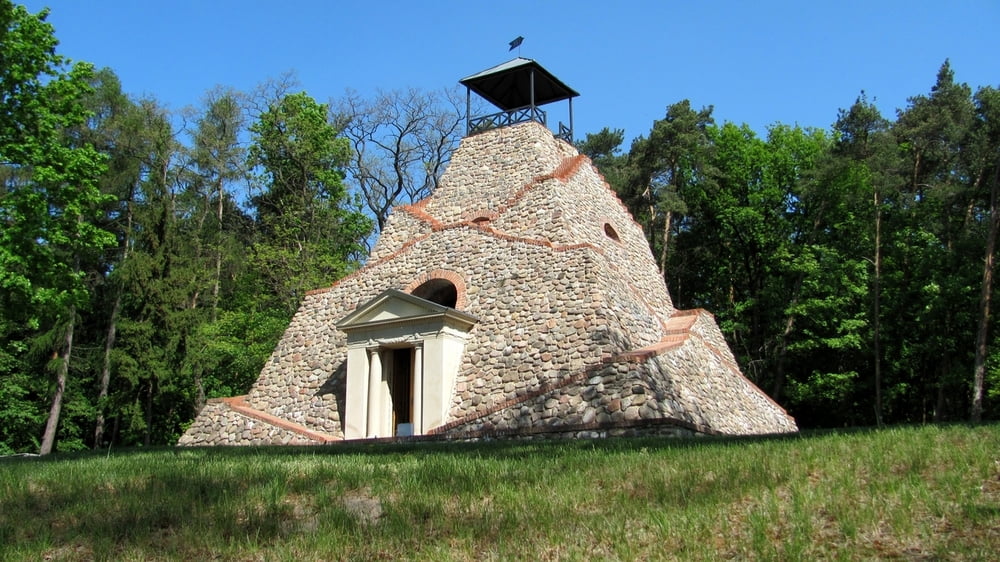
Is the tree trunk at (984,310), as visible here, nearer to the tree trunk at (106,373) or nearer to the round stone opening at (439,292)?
the round stone opening at (439,292)

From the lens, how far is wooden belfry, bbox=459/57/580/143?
25.7 meters

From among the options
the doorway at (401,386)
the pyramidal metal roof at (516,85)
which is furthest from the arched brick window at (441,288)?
the pyramidal metal roof at (516,85)

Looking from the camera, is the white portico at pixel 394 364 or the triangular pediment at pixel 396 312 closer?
the white portico at pixel 394 364

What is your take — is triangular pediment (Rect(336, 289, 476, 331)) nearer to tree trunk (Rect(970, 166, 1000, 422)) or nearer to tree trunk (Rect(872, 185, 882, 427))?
tree trunk (Rect(970, 166, 1000, 422))

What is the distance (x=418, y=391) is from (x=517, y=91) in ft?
45.2

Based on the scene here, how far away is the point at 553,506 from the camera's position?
6.39 metres

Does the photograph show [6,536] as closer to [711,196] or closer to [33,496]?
[33,496]

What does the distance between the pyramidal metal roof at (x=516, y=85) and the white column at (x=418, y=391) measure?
36.3ft

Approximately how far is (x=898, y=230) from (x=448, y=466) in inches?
1030

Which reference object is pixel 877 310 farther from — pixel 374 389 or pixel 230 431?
pixel 230 431

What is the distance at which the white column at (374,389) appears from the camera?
57.8 ft

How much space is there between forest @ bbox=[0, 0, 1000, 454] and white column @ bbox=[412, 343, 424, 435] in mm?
11490

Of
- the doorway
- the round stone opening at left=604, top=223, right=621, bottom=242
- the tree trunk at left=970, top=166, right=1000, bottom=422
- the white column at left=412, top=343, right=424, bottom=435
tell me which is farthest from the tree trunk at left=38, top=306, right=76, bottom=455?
the tree trunk at left=970, top=166, right=1000, bottom=422

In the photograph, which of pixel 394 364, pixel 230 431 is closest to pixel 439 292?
pixel 394 364
